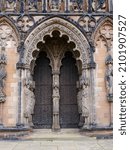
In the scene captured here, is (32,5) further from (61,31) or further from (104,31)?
(104,31)

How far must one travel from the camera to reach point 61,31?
11.5m

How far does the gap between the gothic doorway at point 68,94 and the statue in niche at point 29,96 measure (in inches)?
55.5

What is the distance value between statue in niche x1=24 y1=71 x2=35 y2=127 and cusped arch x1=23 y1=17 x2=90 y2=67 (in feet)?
2.54

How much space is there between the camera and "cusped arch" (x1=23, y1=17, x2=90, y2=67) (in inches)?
444

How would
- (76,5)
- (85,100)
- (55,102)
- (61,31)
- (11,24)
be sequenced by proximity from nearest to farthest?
(85,100), (11,24), (61,31), (76,5), (55,102)

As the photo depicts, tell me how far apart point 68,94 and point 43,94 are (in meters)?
1.14

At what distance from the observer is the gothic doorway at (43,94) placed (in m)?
12.4

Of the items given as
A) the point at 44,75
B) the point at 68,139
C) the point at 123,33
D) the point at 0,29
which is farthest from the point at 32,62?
the point at 123,33

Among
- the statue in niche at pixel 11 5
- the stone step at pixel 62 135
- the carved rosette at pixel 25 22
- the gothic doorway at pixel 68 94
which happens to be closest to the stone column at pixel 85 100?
the stone step at pixel 62 135

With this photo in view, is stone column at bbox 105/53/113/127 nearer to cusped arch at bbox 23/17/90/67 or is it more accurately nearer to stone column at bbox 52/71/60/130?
cusped arch at bbox 23/17/90/67

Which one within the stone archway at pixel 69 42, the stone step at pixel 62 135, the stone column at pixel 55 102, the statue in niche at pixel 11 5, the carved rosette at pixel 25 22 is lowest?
the stone step at pixel 62 135

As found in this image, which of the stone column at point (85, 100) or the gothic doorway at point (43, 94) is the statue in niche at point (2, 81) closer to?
the gothic doorway at point (43, 94)

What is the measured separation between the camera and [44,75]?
12.6 m

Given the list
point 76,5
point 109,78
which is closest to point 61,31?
point 76,5
